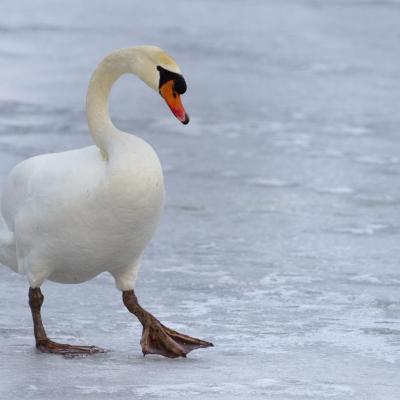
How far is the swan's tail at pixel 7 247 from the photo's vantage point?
6.29m

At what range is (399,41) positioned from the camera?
16797mm

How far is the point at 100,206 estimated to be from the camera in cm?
574

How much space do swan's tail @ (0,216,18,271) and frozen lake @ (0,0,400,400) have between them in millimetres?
312

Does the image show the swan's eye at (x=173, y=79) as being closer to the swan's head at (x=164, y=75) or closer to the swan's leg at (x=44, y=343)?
the swan's head at (x=164, y=75)

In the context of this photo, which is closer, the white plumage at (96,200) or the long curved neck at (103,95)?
the white plumage at (96,200)

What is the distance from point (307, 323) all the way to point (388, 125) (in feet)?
19.6

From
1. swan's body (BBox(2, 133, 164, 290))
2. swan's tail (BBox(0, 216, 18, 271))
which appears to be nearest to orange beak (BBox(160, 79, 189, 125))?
swan's body (BBox(2, 133, 164, 290))

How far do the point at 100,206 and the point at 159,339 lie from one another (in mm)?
693

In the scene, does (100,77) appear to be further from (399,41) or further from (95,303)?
(399,41)

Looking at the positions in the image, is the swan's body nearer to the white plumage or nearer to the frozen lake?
the white plumage

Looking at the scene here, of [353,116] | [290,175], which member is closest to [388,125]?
[353,116]

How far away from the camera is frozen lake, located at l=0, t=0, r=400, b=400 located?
5855 millimetres

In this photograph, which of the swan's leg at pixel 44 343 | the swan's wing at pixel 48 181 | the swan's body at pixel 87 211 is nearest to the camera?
the swan's body at pixel 87 211

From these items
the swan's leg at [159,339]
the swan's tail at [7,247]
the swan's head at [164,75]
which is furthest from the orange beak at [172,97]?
the swan's tail at [7,247]
